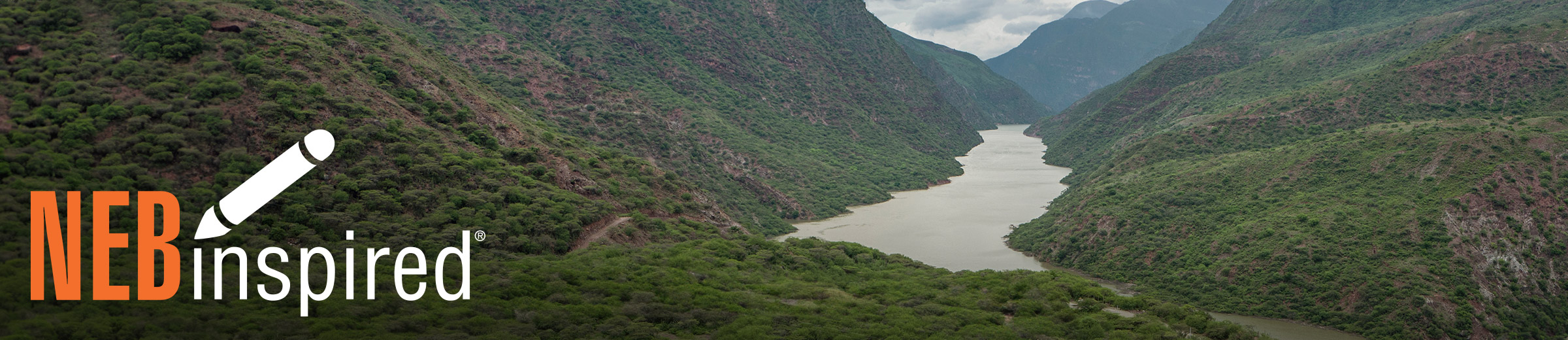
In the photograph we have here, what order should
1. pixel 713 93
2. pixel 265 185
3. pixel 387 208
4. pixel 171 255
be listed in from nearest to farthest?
pixel 171 255 → pixel 265 185 → pixel 387 208 → pixel 713 93

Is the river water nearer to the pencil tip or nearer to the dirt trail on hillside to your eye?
the dirt trail on hillside

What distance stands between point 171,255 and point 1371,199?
2849 inches

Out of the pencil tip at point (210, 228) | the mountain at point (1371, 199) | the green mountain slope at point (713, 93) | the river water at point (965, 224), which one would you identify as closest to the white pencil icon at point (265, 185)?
the pencil tip at point (210, 228)

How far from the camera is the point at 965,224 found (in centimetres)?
9600

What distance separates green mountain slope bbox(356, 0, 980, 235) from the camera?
307 ft

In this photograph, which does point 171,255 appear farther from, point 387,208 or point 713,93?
point 713,93

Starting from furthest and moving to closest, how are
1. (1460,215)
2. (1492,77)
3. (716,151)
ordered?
1. (716,151)
2. (1492,77)
3. (1460,215)

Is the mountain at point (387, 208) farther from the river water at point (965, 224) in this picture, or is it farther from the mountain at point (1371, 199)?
the mountain at point (1371, 199)

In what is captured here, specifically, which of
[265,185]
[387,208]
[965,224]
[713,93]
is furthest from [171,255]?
[713,93]

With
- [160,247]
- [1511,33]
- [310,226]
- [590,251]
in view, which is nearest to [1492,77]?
[1511,33]

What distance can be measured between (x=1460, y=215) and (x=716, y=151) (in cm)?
6893

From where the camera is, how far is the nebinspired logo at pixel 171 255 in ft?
111

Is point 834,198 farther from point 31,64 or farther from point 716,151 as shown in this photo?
point 31,64

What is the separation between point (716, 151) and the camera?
10519cm
